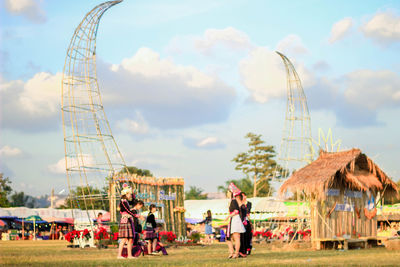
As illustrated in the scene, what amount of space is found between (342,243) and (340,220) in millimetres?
813

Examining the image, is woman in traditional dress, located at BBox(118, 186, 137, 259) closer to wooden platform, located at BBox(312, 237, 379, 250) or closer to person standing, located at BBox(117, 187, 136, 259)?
person standing, located at BBox(117, 187, 136, 259)

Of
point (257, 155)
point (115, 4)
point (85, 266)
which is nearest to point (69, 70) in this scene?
point (115, 4)

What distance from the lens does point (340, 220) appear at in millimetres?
20156

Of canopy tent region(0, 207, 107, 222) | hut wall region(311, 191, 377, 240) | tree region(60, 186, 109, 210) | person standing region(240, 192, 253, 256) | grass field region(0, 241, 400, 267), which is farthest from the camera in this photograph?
canopy tent region(0, 207, 107, 222)

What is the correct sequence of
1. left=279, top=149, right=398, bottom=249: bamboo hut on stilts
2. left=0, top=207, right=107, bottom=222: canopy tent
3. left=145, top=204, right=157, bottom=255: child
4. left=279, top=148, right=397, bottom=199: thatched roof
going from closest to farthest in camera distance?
left=145, top=204, right=157, bottom=255: child < left=279, top=148, right=397, bottom=199: thatched roof < left=279, top=149, right=398, bottom=249: bamboo hut on stilts < left=0, top=207, right=107, bottom=222: canopy tent

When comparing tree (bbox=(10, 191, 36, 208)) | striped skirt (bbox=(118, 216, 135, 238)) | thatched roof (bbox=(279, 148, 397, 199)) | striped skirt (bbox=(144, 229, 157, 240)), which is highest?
thatched roof (bbox=(279, 148, 397, 199))

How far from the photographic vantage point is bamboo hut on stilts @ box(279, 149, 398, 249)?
19.1 metres

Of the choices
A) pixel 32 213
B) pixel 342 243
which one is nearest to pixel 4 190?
pixel 32 213

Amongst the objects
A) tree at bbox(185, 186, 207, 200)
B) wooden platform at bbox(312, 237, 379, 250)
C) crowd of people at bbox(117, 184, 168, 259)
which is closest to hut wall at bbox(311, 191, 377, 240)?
wooden platform at bbox(312, 237, 379, 250)

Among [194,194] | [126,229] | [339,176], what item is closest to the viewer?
[126,229]

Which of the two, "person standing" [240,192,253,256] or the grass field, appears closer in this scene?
the grass field

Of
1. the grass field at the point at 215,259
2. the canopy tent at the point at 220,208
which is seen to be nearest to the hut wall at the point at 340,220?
the grass field at the point at 215,259

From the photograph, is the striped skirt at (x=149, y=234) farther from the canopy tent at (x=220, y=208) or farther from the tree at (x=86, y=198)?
the canopy tent at (x=220, y=208)

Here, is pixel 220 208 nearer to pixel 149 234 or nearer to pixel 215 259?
pixel 149 234
